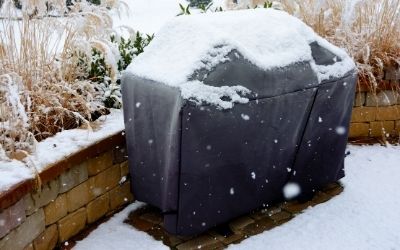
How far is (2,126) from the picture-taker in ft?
9.24

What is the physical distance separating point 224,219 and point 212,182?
12.3 inches

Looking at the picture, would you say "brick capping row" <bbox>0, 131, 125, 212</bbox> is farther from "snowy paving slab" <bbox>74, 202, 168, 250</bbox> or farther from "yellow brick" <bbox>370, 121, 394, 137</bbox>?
"yellow brick" <bbox>370, 121, 394, 137</bbox>

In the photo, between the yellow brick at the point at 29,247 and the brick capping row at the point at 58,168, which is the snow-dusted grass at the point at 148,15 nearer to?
the brick capping row at the point at 58,168

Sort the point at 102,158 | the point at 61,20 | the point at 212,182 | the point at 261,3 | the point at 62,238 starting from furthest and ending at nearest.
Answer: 1. the point at 261,3
2. the point at 61,20
3. the point at 102,158
4. the point at 62,238
5. the point at 212,182

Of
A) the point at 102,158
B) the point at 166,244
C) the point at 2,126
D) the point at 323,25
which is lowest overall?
the point at 166,244

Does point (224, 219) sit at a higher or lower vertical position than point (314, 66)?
lower

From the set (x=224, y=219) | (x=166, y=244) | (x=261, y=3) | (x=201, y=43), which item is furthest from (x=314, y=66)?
(x=261, y=3)

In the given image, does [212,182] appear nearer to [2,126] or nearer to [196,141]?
[196,141]

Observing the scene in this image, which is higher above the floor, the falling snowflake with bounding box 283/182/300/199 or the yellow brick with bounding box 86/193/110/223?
the falling snowflake with bounding box 283/182/300/199

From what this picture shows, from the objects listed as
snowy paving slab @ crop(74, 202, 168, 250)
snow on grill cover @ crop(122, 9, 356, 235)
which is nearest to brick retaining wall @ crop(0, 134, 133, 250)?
snowy paving slab @ crop(74, 202, 168, 250)

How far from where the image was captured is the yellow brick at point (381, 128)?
14.7ft

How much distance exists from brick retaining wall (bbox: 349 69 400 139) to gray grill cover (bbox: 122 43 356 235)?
3.98 feet

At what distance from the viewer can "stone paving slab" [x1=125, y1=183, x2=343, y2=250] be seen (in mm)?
2930

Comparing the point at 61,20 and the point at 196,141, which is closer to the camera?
the point at 196,141
